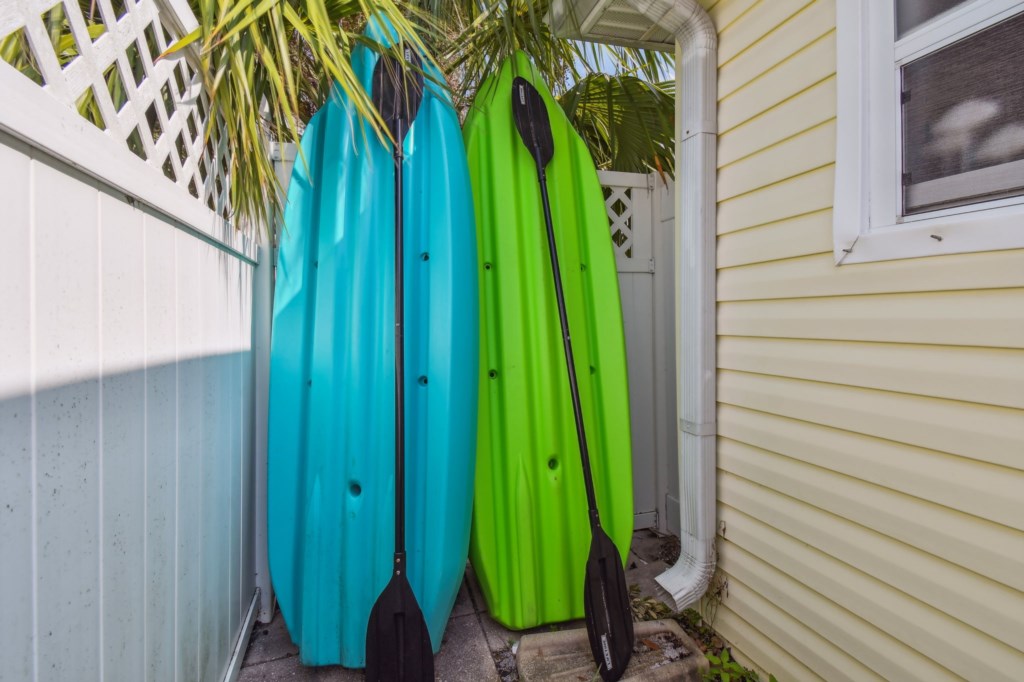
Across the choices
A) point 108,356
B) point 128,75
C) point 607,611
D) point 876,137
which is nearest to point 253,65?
point 128,75

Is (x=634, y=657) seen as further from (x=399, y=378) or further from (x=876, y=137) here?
(x=876, y=137)

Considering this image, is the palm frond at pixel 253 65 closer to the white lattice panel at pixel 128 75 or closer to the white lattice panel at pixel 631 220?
the white lattice panel at pixel 128 75

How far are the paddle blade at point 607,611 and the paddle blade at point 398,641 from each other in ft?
1.82

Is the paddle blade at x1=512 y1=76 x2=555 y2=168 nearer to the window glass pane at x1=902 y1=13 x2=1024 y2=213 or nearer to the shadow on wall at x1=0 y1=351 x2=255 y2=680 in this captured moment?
the window glass pane at x1=902 y1=13 x2=1024 y2=213

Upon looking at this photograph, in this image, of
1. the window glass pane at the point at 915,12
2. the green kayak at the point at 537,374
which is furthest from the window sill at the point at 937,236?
the green kayak at the point at 537,374

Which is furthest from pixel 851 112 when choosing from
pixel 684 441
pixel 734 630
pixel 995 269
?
pixel 734 630

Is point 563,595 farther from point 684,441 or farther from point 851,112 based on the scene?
point 851,112

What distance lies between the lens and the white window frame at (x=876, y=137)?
3.78ft

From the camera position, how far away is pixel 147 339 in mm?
1035

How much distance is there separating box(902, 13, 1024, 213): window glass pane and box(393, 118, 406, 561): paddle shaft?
150 cm

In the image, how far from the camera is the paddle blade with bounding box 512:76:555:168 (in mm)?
2129

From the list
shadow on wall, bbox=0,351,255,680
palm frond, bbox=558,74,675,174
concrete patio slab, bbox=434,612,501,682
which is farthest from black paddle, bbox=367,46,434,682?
palm frond, bbox=558,74,675,174

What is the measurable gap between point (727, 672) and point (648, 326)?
1.54 meters

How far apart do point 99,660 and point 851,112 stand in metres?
2.01
